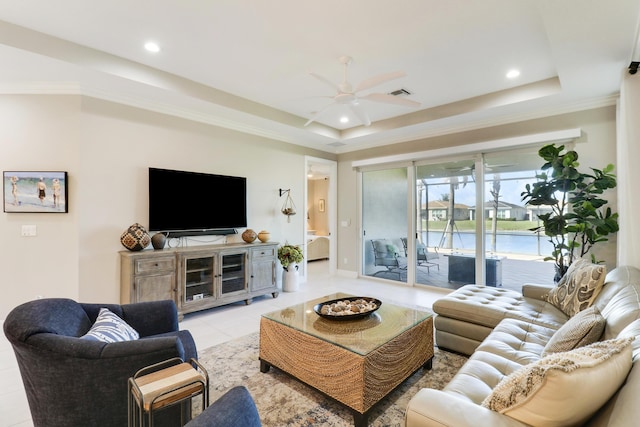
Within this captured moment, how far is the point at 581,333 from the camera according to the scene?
149cm

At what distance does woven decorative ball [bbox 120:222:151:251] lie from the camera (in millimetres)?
3473

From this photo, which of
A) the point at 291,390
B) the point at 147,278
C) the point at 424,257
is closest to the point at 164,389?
the point at 291,390

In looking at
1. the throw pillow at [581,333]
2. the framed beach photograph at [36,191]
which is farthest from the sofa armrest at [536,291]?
the framed beach photograph at [36,191]

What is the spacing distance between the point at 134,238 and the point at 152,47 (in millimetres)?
2049

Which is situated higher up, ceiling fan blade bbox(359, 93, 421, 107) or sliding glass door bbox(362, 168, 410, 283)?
ceiling fan blade bbox(359, 93, 421, 107)

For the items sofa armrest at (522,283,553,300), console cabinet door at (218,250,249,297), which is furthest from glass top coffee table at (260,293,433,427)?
console cabinet door at (218,250,249,297)

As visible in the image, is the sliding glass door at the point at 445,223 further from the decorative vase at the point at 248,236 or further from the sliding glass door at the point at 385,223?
the decorative vase at the point at 248,236

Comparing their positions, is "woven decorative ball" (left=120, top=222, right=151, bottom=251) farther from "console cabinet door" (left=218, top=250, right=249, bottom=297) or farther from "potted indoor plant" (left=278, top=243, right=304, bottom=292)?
"potted indoor plant" (left=278, top=243, right=304, bottom=292)

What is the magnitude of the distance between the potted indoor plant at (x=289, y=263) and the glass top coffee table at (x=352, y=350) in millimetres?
2492

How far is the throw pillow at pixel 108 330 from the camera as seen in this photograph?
156 cm

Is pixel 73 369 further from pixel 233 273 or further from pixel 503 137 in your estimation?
pixel 503 137

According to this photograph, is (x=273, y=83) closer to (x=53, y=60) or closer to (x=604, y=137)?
(x=53, y=60)

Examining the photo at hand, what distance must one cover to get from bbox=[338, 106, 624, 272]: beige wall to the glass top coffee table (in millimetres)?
3138

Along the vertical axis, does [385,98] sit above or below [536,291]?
above
